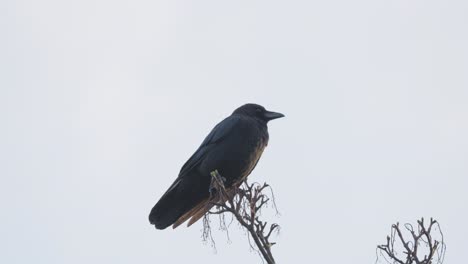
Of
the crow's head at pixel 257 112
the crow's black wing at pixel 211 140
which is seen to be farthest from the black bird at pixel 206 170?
the crow's head at pixel 257 112

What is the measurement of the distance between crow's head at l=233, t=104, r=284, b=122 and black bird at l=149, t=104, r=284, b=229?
697 mm

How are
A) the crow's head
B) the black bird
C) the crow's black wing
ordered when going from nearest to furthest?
1. the black bird
2. the crow's black wing
3. the crow's head

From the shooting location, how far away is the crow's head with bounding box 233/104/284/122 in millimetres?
10508

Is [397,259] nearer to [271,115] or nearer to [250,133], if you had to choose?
[250,133]

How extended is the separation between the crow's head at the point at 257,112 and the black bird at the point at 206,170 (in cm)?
70

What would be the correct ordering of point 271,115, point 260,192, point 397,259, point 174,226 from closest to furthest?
point 397,259 < point 260,192 < point 174,226 < point 271,115

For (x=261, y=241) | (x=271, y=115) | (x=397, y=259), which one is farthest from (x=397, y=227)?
(x=271, y=115)

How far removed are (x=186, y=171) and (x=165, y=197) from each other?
1.39 feet

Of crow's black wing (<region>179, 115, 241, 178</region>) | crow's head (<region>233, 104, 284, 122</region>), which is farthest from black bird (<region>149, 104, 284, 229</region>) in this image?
crow's head (<region>233, 104, 284, 122</region>)

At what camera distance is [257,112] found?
10578 millimetres

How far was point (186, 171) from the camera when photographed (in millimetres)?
9562

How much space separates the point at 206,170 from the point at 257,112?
1535 mm

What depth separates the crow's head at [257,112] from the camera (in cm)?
1051

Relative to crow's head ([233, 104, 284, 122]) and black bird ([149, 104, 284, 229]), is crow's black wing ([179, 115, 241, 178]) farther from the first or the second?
crow's head ([233, 104, 284, 122])
